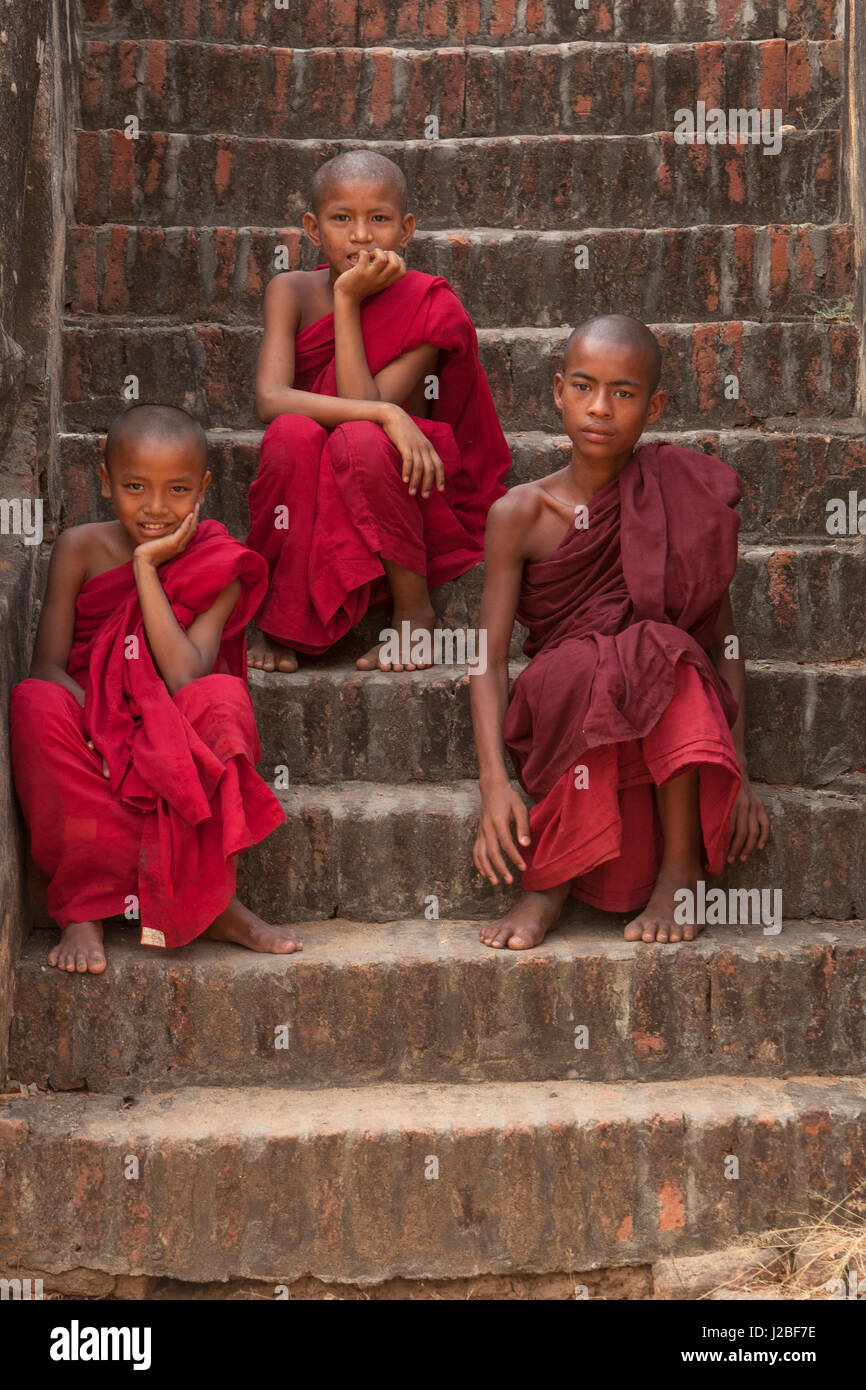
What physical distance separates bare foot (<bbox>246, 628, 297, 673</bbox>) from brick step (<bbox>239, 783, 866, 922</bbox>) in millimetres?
440

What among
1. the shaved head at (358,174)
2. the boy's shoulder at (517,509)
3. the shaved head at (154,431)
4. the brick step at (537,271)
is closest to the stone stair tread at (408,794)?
the boy's shoulder at (517,509)

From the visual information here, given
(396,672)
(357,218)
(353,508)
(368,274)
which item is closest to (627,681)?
(396,672)

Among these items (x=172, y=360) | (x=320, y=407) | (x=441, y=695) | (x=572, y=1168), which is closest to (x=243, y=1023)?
(x=572, y=1168)

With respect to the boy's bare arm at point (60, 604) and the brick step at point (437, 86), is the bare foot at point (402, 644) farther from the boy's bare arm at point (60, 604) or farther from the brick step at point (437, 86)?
the brick step at point (437, 86)

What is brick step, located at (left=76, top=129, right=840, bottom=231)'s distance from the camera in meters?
5.05

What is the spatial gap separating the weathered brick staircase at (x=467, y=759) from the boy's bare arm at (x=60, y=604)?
0.51 meters

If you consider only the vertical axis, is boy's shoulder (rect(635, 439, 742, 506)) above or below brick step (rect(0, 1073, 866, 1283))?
above

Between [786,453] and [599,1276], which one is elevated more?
[786,453]

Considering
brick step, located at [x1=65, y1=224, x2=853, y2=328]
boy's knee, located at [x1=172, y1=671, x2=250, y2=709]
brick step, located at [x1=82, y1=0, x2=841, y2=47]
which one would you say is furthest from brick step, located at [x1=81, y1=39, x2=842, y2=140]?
boy's knee, located at [x1=172, y1=671, x2=250, y2=709]

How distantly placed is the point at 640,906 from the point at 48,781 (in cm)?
132

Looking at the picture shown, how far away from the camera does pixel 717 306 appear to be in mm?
4871

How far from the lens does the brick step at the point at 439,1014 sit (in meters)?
3.22

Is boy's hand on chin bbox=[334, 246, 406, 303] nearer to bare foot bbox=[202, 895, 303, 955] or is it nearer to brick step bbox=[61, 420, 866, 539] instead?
brick step bbox=[61, 420, 866, 539]

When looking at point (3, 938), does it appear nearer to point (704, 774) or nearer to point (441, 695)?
point (441, 695)
